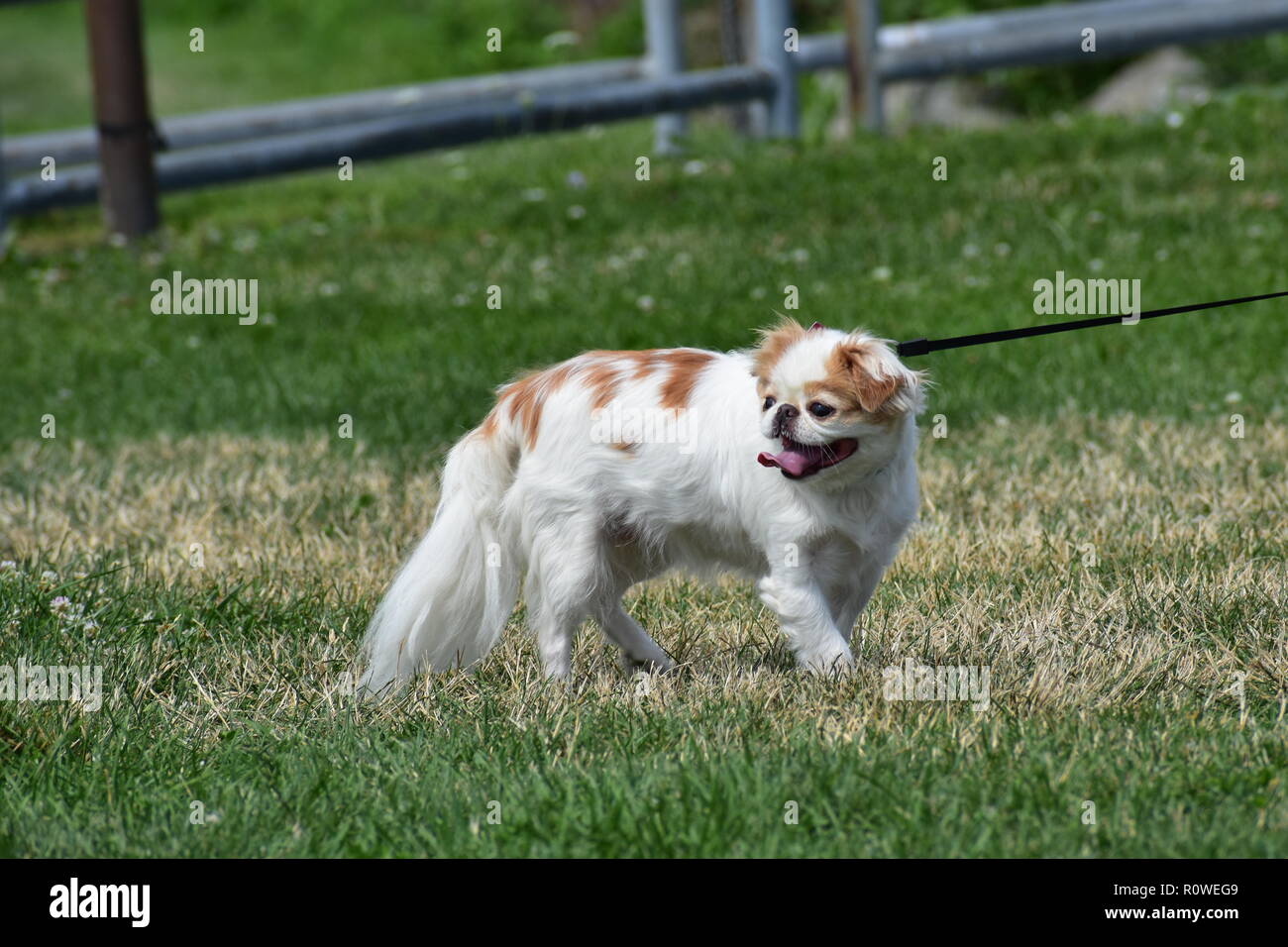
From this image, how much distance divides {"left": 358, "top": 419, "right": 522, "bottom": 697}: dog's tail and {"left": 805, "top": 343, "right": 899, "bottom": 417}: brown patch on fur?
2.94 feet

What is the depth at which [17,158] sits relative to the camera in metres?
10.6

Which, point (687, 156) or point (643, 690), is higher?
point (687, 156)

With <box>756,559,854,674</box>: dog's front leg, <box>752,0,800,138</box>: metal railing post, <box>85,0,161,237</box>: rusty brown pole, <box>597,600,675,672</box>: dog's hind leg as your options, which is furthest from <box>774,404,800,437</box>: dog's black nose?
<box>752,0,800,138</box>: metal railing post

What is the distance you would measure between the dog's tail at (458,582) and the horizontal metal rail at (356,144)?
6.13 meters

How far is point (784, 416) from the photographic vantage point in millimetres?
3395

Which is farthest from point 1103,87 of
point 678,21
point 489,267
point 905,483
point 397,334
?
point 905,483

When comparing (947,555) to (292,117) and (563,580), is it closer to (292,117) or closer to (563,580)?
(563,580)

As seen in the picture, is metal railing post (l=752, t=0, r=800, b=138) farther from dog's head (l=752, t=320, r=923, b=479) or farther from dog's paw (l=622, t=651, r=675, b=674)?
dog's head (l=752, t=320, r=923, b=479)

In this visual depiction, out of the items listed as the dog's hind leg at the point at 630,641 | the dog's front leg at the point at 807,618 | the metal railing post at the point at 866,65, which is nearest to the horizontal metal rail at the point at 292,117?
the metal railing post at the point at 866,65

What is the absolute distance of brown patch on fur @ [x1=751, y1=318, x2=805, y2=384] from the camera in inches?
137

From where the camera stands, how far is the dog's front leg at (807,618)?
3.60 metres
